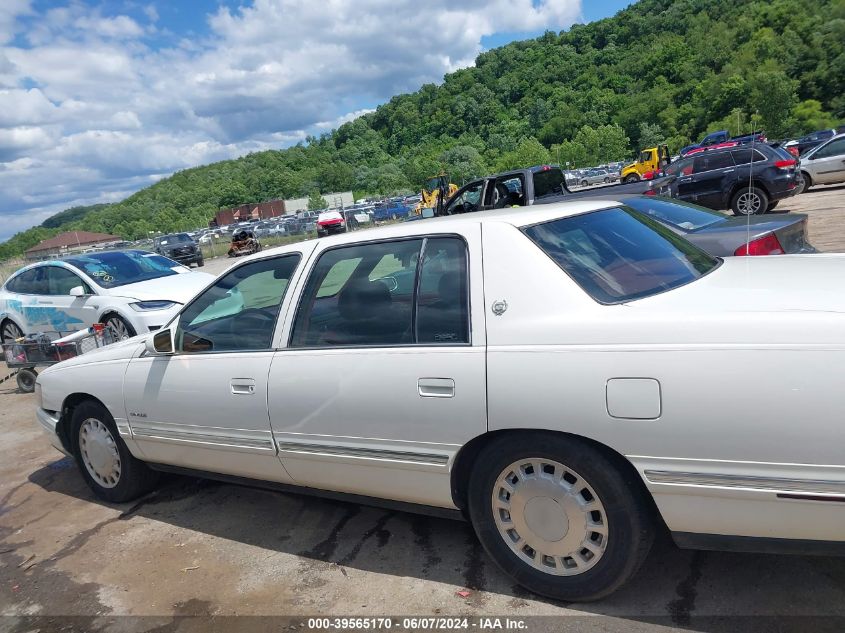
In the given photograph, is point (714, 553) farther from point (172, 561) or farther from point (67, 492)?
point (67, 492)

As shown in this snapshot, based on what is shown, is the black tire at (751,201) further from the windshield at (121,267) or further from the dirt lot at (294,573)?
the dirt lot at (294,573)

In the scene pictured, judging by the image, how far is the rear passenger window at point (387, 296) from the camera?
2.96 m

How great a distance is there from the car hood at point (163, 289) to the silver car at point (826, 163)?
1728cm

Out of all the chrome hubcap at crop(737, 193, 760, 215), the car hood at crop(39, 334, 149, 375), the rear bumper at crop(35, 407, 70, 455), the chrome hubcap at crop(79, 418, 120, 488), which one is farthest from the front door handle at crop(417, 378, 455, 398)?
the chrome hubcap at crop(737, 193, 760, 215)

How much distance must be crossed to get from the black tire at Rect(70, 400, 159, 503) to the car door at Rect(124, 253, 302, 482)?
0.29m

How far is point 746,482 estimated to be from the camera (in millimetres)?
2238

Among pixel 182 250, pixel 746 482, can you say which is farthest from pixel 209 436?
pixel 182 250

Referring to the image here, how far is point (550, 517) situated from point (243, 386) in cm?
178

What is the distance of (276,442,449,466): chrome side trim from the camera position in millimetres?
2867

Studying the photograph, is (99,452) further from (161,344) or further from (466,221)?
(466,221)

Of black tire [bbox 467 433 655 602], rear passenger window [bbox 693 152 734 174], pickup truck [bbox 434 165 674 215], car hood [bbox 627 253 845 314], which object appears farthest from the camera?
rear passenger window [bbox 693 152 734 174]

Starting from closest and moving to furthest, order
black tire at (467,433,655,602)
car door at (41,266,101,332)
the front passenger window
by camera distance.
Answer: black tire at (467,433,655,602)
the front passenger window
car door at (41,266,101,332)

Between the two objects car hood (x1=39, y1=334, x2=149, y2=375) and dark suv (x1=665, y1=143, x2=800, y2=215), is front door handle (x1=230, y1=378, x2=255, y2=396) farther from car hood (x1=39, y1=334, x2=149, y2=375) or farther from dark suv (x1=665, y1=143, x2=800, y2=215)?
dark suv (x1=665, y1=143, x2=800, y2=215)

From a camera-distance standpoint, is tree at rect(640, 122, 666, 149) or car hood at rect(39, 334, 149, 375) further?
tree at rect(640, 122, 666, 149)
